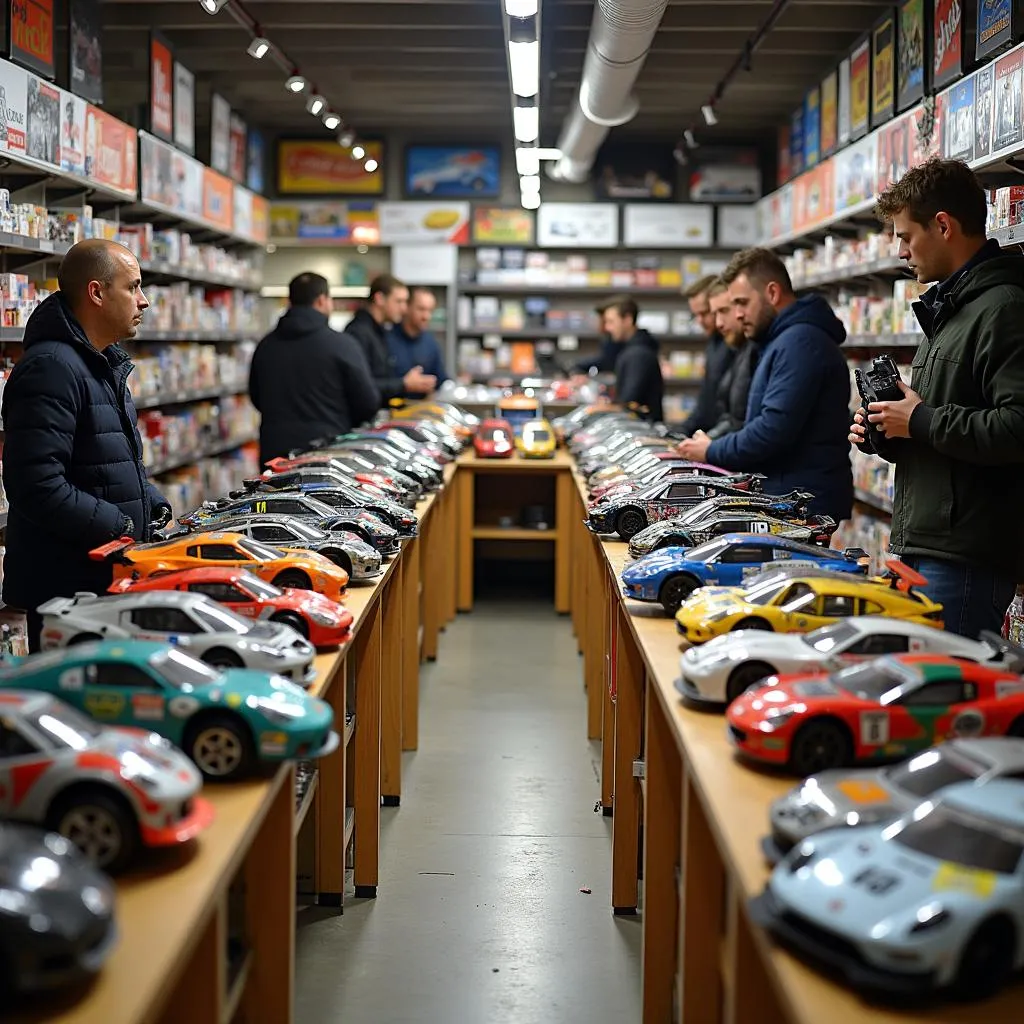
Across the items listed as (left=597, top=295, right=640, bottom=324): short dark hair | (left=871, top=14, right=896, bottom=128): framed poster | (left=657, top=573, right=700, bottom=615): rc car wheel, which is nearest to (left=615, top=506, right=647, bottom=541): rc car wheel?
(left=657, top=573, right=700, bottom=615): rc car wheel

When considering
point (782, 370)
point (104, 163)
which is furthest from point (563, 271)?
point (782, 370)

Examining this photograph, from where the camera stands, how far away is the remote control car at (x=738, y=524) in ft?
13.9

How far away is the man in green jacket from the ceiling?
18.4ft

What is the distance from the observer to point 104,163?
25.9 feet

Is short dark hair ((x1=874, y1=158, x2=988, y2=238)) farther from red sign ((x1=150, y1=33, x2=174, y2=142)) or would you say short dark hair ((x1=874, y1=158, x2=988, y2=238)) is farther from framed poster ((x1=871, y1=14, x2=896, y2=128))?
red sign ((x1=150, y1=33, x2=174, y2=142))

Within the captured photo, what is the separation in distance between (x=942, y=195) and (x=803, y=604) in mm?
1201

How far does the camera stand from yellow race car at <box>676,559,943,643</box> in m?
3.18

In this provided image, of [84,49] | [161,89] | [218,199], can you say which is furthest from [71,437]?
[218,199]

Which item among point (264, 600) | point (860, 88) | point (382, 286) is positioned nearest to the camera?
point (264, 600)

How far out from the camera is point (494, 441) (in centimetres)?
928

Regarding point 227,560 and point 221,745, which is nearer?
point 221,745

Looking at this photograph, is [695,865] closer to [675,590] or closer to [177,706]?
[177,706]

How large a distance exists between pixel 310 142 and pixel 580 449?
7.43m

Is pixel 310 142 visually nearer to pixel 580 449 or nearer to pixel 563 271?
pixel 563 271
